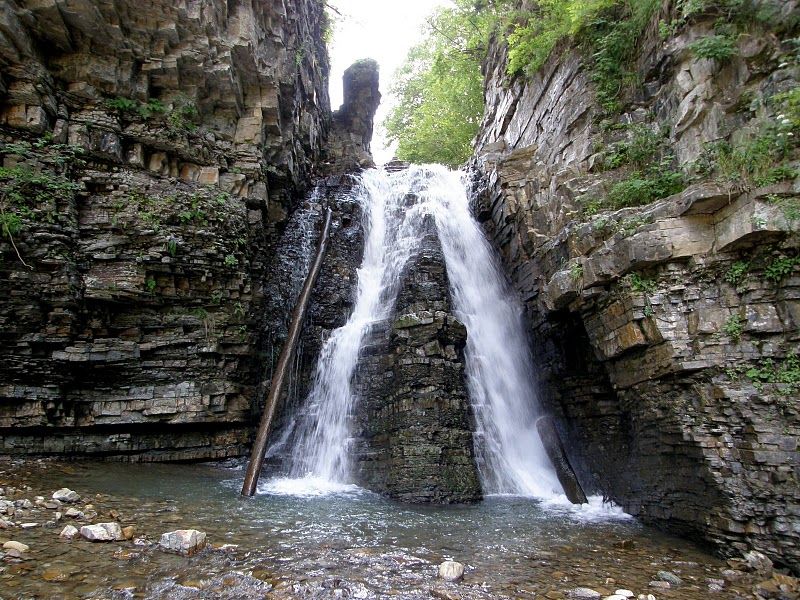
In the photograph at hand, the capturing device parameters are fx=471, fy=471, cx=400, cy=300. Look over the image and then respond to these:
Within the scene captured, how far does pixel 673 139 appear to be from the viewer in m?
8.16

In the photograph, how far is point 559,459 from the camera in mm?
10086

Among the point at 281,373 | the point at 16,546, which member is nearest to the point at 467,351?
the point at 281,373

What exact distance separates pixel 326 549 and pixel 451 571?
1520 millimetres

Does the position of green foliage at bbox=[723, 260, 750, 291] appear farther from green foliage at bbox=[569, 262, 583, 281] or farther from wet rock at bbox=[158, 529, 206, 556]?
→ wet rock at bbox=[158, 529, 206, 556]

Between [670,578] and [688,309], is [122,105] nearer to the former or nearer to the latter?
[688,309]

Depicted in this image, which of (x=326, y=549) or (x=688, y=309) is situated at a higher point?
(x=688, y=309)

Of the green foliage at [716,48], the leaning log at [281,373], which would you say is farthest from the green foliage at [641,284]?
the leaning log at [281,373]

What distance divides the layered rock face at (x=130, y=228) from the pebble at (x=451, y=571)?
722 cm

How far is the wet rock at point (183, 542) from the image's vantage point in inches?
193

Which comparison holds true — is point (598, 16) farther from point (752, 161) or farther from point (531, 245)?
point (752, 161)

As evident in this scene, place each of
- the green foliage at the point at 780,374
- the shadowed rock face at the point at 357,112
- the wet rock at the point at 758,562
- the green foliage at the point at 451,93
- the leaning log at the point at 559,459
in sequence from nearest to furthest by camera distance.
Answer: the wet rock at the point at 758,562 < the green foliage at the point at 780,374 < the leaning log at the point at 559,459 < the green foliage at the point at 451,93 < the shadowed rock face at the point at 357,112

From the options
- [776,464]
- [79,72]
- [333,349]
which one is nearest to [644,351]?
[776,464]

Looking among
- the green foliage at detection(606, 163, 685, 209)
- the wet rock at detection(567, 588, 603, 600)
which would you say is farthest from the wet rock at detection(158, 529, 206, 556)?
the green foliage at detection(606, 163, 685, 209)

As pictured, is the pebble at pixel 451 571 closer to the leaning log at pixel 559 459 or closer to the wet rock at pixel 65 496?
the wet rock at pixel 65 496
